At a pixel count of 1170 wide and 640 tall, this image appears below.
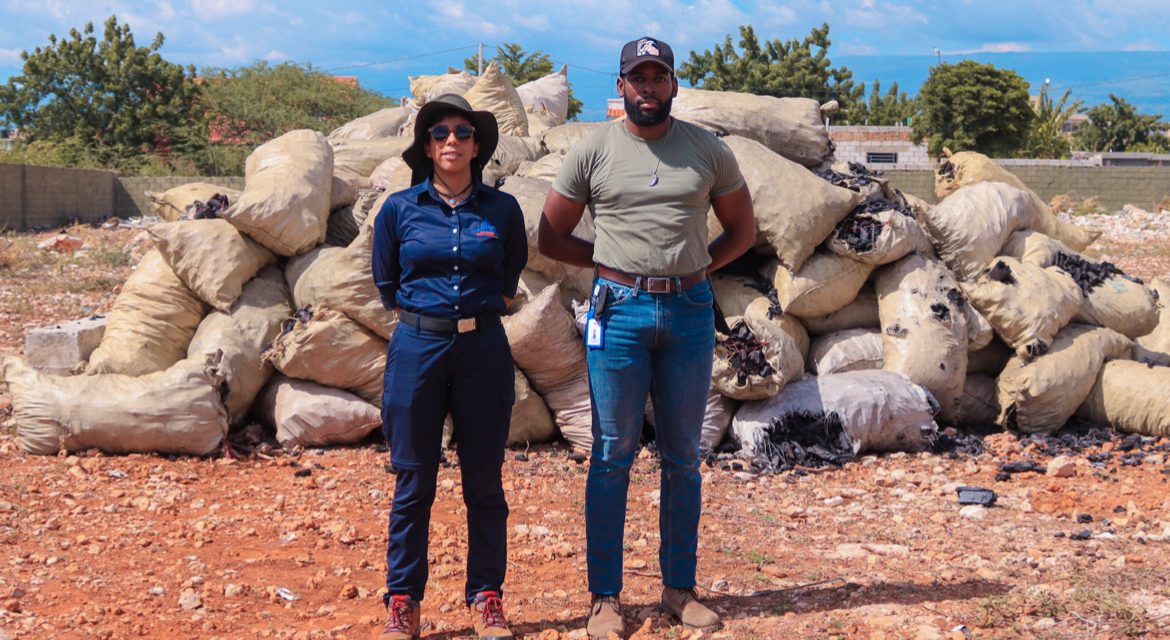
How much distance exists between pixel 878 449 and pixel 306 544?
116 inches

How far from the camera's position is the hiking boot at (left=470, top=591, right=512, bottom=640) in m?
2.98

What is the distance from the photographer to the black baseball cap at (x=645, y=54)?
2910 mm

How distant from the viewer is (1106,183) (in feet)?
76.3

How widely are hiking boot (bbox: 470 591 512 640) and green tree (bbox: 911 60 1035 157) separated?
1266 inches

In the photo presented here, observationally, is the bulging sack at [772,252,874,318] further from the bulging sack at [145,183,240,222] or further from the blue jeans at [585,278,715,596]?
the bulging sack at [145,183,240,222]

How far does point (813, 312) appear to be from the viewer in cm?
580

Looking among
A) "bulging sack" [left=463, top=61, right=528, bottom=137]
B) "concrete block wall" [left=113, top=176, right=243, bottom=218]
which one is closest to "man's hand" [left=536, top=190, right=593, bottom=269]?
"bulging sack" [left=463, top=61, right=528, bottom=137]

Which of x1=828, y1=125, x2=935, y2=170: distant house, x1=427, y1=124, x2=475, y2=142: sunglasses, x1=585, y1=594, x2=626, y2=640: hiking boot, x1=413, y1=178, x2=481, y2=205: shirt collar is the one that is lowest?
x1=585, y1=594, x2=626, y2=640: hiking boot

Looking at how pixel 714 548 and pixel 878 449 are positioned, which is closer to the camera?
pixel 714 548

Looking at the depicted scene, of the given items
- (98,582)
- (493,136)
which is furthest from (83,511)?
(493,136)

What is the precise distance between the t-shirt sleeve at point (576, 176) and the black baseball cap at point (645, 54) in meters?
0.25

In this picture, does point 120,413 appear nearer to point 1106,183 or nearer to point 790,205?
point 790,205

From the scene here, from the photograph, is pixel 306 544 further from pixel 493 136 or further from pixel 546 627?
pixel 493 136

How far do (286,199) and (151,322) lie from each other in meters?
0.95
